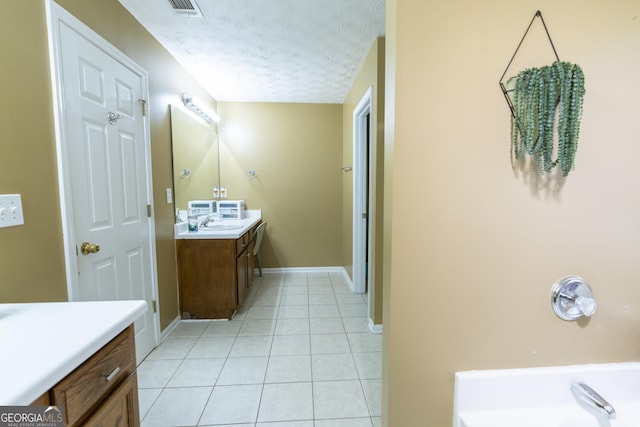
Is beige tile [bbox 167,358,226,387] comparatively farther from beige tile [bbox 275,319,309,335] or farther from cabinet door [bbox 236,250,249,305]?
cabinet door [bbox 236,250,249,305]

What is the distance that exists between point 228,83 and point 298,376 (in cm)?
298

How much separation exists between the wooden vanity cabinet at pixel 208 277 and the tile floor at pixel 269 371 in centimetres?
14

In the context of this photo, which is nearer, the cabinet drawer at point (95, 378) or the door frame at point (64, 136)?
the cabinet drawer at point (95, 378)

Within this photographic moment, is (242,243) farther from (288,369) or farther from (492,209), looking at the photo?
(492,209)

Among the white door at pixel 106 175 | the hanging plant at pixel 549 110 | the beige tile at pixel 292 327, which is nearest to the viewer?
the hanging plant at pixel 549 110

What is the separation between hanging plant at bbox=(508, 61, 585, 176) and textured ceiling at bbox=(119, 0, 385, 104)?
142 centimetres

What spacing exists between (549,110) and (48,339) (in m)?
1.41

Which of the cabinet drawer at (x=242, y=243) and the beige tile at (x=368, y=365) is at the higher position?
the cabinet drawer at (x=242, y=243)

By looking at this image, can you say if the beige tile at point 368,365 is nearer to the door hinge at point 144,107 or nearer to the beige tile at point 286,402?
the beige tile at point 286,402

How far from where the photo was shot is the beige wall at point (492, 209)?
74cm

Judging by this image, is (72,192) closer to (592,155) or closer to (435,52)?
(435,52)

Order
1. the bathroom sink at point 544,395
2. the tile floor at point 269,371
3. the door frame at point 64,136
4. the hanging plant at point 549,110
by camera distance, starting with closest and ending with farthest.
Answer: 1. the hanging plant at point 549,110
2. the bathroom sink at point 544,395
3. the door frame at point 64,136
4. the tile floor at point 269,371

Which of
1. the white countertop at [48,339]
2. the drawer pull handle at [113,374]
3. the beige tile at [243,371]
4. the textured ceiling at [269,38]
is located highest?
the textured ceiling at [269,38]

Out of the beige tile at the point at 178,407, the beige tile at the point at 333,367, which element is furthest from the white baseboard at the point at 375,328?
the beige tile at the point at 178,407
